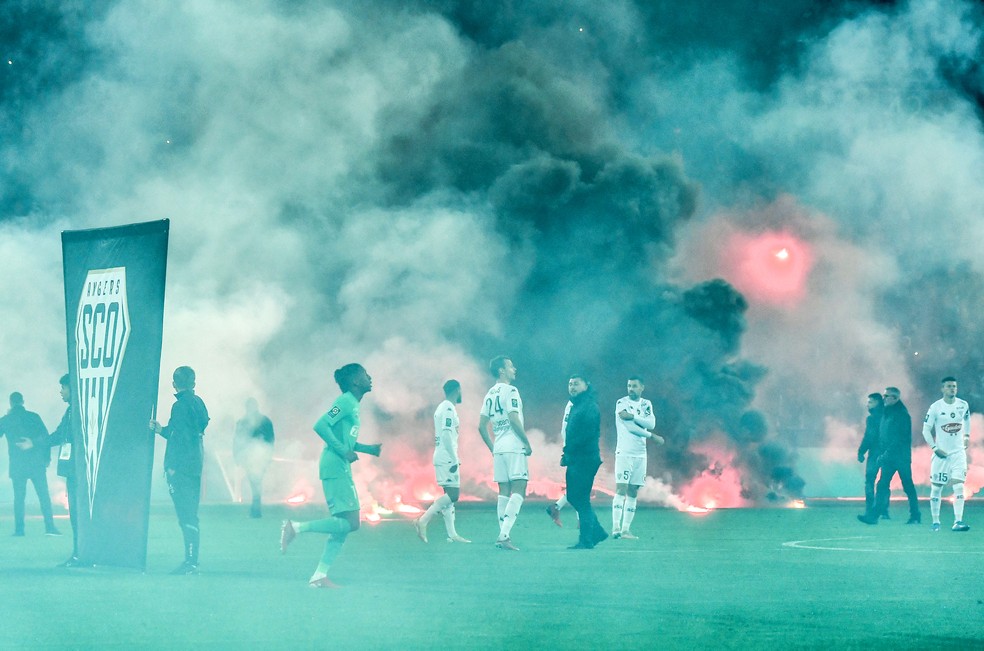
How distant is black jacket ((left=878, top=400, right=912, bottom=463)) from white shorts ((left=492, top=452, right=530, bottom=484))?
7.95 meters

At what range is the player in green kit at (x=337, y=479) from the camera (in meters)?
11.2

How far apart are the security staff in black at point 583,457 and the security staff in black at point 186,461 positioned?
14.8ft

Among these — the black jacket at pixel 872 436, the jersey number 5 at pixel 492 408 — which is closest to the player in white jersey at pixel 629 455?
the jersey number 5 at pixel 492 408

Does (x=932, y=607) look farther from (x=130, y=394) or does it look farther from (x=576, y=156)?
(x=576, y=156)

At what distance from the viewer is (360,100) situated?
37062 millimetres

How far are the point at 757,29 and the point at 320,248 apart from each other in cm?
1427

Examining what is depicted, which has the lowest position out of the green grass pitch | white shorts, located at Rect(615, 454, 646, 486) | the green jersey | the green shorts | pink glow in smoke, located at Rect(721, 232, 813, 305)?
the green grass pitch

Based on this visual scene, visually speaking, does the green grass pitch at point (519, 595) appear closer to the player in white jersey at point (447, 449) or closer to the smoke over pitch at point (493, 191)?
the player in white jersey at point (447, 449)

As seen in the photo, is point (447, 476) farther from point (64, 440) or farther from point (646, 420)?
point (64, 440)

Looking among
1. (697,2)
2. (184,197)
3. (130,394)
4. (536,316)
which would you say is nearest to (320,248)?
(184,197)

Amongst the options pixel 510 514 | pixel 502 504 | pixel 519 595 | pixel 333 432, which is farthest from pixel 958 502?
pixel 333 432

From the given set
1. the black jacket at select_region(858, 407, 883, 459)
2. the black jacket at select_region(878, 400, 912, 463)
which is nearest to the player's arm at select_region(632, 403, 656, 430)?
the black jacket at select_region(878, 400, 912, 463)

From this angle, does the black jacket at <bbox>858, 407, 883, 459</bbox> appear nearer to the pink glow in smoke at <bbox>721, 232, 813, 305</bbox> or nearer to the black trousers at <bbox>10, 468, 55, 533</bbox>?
the black trousers at <bbox>10, 468, 55, 533</bbox>

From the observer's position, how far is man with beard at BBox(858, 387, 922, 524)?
2133 cm
